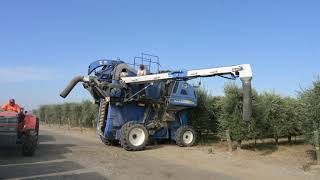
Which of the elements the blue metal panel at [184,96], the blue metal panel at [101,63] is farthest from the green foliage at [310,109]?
the blue metal panel at [101,63]

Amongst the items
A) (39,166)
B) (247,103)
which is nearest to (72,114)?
(39,166)

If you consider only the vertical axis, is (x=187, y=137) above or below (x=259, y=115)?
below

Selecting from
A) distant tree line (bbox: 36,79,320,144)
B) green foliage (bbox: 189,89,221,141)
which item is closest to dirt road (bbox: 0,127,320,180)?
distant tree line (bbox: 36,79,320,144)

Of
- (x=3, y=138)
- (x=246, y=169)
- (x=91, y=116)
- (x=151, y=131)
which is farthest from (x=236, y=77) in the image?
(x=91, y=116)

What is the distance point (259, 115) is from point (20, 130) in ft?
32.5

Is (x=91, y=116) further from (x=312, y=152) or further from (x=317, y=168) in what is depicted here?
(x=317, y=168)

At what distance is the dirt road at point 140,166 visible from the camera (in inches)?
501

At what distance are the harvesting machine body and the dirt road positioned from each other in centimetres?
181

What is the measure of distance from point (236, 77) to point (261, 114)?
333cm

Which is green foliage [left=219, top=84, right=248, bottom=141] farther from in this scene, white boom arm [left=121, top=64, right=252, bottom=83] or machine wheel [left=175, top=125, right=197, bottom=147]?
machine wheel [left=175, top=125, right=197, bottom=147]

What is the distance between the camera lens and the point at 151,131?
71.1ft

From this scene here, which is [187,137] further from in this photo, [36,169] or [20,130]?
[36,169]

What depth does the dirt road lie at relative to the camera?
12727mm

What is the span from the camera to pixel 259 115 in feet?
65.4
